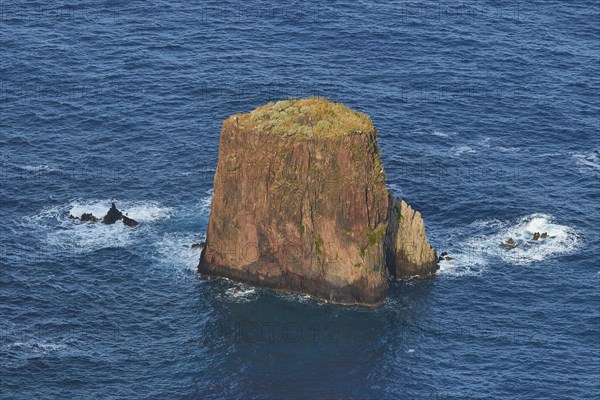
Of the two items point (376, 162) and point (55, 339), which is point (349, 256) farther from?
point (55, 339)

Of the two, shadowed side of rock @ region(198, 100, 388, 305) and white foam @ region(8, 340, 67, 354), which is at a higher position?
shadowed side of rock @ region(198, 100, 388, 305)

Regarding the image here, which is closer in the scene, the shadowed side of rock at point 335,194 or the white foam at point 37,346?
the white foam at point 37,346

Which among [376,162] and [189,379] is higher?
[376,162]

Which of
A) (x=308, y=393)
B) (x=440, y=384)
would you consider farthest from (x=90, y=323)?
(x=440, y=384)

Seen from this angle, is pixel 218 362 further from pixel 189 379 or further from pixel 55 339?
pixel 55 339

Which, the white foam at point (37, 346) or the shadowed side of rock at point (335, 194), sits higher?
the shadowed side of rock at point (335, 194)

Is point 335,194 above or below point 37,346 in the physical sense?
above

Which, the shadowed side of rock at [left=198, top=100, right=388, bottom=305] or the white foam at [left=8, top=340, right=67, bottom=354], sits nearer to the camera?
the white foam at [left=8, top=340, right=67, bottom=354]

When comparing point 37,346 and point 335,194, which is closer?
point 37,346

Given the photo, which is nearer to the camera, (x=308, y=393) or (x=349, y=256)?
(x=308, y=393)
